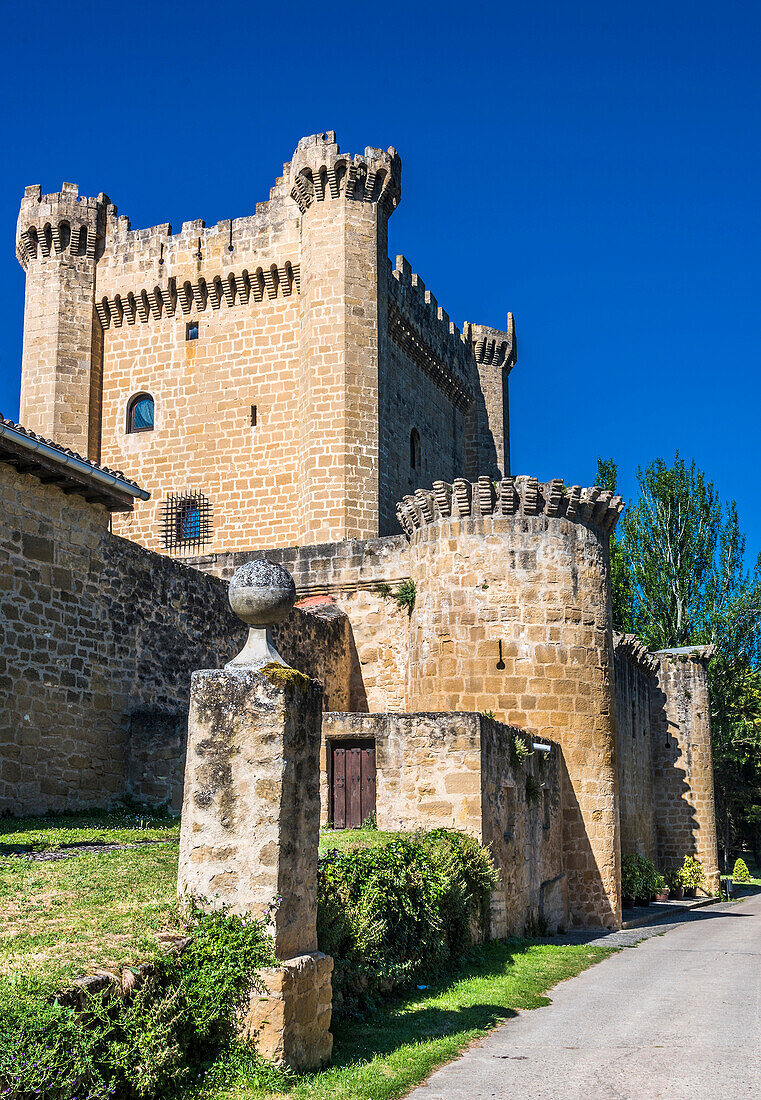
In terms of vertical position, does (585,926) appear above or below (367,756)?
below

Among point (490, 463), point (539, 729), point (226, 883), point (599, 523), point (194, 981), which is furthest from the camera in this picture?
point (490, 463)

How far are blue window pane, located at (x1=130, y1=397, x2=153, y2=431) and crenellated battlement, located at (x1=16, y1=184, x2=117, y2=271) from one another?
14.3 feet

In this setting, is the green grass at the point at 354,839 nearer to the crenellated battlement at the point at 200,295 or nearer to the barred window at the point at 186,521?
the barred window at the point at 186,521

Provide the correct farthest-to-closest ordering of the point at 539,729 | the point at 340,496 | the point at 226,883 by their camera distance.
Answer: the point at 340,496 < the point at 539,729 < the point at 226,883

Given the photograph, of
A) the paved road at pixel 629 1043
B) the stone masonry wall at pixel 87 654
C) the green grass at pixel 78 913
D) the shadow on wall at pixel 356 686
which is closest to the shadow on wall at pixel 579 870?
the paved road at pixel 629 1043

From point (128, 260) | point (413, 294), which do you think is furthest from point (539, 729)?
point (128, 260)

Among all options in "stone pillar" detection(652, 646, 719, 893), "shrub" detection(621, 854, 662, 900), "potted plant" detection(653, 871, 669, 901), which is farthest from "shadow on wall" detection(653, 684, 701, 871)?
"shrub" detection(621, 854, 662, 900)

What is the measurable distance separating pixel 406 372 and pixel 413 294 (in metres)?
2.19

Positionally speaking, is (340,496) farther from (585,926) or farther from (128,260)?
(585,926)

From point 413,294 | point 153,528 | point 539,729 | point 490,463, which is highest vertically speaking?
point 413,294

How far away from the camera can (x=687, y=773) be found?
27.1 metres

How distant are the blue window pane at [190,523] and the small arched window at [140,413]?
8.77ft

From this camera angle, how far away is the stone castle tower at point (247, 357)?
2692 cm

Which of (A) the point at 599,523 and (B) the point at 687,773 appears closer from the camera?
(A) the point at 599,523
